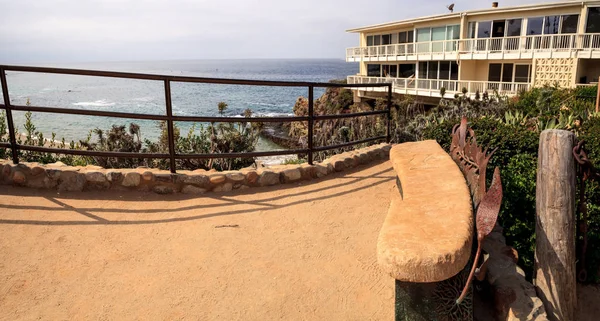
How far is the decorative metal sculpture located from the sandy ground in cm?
87

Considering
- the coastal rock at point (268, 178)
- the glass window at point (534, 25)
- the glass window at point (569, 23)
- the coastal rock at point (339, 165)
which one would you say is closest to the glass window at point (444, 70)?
the glass window at point (534, 25)

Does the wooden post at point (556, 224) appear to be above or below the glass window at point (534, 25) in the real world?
below

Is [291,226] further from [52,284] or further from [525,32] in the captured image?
[525,32]

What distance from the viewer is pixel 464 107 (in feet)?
26.1

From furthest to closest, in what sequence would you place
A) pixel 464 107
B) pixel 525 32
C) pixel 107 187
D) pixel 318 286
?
pixel 525 32 < pixel 464 107 < pixel 107 187 < pixel 318 286

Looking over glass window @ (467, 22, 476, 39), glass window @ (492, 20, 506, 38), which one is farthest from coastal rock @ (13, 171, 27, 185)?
glass window @ (467, 22, 476, 39)

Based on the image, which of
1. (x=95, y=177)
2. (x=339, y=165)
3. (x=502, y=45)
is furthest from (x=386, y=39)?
(x=95, y=177)

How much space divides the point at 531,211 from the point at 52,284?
3.63 metres

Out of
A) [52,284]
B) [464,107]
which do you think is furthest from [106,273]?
[464,107]

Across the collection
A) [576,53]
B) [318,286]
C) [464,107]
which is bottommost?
[318,286]

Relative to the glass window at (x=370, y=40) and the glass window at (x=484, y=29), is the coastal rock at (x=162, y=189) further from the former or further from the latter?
the glass window at (x=370, y=40)

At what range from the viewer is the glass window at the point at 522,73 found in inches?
903

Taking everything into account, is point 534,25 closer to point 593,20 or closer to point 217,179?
point 593,20

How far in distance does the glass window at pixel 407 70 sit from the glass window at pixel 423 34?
2132 mm
